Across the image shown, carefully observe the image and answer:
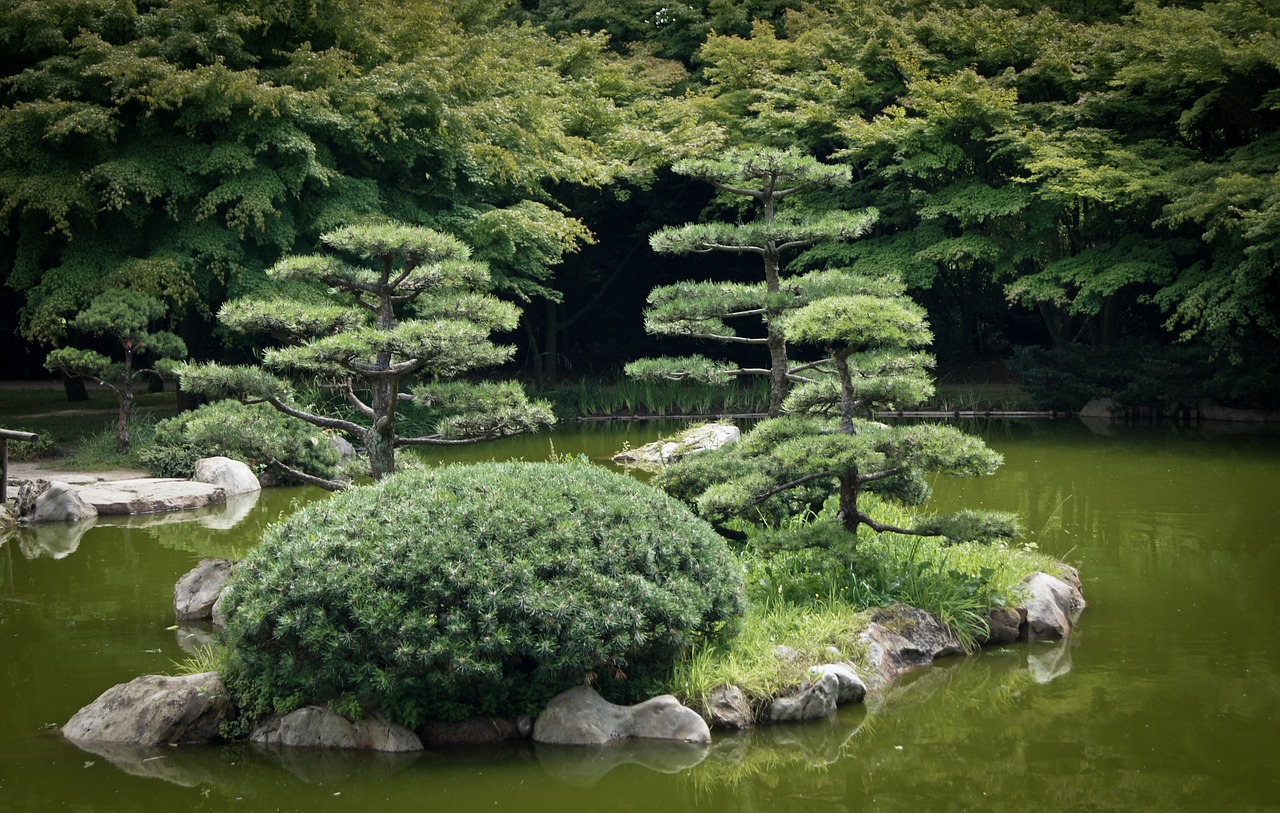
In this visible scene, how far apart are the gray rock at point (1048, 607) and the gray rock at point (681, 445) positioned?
625 centimetres

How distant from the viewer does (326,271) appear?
21.9ft

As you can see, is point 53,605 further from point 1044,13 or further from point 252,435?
point 1044,13

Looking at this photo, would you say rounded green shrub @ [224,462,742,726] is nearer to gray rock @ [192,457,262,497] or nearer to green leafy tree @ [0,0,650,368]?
gray rock @ [192,457,262,497]

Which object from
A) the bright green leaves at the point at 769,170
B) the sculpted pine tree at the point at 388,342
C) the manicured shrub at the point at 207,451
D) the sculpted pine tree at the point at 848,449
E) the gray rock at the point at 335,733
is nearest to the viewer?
the gray rock at the point at 335,733

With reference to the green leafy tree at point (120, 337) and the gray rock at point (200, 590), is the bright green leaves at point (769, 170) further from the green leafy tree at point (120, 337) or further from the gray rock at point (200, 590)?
the green leafy tree at point (120, 337)

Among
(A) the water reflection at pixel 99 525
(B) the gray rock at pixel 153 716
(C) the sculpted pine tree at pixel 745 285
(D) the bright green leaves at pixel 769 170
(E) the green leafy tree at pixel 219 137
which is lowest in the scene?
(A) the water reflection at pixel 99 525

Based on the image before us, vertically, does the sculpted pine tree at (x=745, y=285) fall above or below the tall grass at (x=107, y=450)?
above

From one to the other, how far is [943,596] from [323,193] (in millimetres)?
10809

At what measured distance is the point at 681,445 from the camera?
42.2 ft

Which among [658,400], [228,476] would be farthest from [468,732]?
[658,400]

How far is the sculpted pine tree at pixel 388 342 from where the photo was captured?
634 centimetres

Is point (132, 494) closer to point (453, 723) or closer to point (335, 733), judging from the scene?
point (335, 733)

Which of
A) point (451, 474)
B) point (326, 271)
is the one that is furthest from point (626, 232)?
point (451, 474)

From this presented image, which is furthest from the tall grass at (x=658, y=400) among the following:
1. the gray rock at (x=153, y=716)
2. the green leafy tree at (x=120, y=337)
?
the gray rock at (x=153, y=716)
